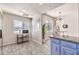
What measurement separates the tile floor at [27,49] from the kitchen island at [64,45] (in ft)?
0.71

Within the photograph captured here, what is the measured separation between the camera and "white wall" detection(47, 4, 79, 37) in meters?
1.75

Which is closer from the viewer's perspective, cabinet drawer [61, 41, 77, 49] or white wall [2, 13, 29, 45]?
cabinet drawer [61, 41, 77, 49]

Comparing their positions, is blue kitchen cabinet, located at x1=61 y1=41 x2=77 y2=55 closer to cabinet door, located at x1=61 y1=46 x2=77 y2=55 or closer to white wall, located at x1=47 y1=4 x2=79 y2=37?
cabinet door, located at x1=61 y1=46 x2=77 y2=55

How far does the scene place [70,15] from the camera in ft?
5.80

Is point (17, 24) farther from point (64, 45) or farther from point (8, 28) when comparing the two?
point (64, 45)

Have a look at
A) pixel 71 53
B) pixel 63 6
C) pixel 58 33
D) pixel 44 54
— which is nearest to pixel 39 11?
pixel 63 6

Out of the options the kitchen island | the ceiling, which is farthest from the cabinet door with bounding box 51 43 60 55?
the ceiling

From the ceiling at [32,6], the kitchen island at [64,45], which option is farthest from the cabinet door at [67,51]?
the ceiling at [32,6]

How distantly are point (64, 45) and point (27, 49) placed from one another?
31.0 inches

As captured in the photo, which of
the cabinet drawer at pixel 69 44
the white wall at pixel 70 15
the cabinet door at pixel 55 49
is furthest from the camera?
the cabinet door at pixel 55 49

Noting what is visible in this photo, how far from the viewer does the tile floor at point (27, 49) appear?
178 cm

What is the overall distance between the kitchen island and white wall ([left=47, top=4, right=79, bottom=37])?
0.63 feet

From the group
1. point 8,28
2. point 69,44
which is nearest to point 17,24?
point 8,28

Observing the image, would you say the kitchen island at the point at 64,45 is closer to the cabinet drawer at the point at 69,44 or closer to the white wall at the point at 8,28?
Answer: the cabinet drawer at the point at 69,44
